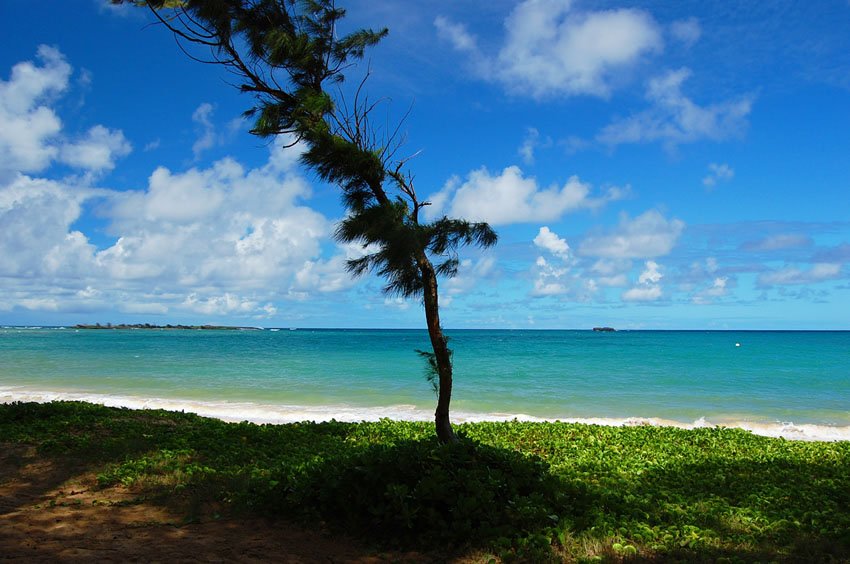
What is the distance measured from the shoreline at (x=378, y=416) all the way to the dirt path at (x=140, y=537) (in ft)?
25.1

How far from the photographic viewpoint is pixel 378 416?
54.6 ft

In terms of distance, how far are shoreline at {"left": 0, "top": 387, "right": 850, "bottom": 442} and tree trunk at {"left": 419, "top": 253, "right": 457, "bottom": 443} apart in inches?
288

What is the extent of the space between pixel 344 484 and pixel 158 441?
4983mm

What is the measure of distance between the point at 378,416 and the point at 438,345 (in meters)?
10.3

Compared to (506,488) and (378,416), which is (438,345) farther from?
(378,416)

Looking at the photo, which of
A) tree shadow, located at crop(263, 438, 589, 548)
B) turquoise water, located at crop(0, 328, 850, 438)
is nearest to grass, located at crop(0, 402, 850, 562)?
tree shadow, located at crop(263, 438, 589, 548)

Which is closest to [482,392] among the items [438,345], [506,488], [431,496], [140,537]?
[438,345]

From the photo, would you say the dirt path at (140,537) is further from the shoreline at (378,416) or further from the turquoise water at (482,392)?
the turquoise water at (482,392)

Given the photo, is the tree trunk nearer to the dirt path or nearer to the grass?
the grass

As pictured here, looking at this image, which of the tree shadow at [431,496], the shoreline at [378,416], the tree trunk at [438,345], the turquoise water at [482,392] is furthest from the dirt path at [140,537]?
the turquoise water at [482,392]

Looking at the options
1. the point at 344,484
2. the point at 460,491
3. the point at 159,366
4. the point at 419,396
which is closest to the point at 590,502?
the point at 460,491

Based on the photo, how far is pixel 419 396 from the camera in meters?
21.3

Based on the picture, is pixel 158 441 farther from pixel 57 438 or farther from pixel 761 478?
pixel 761 478

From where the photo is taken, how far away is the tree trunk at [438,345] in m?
6.98
